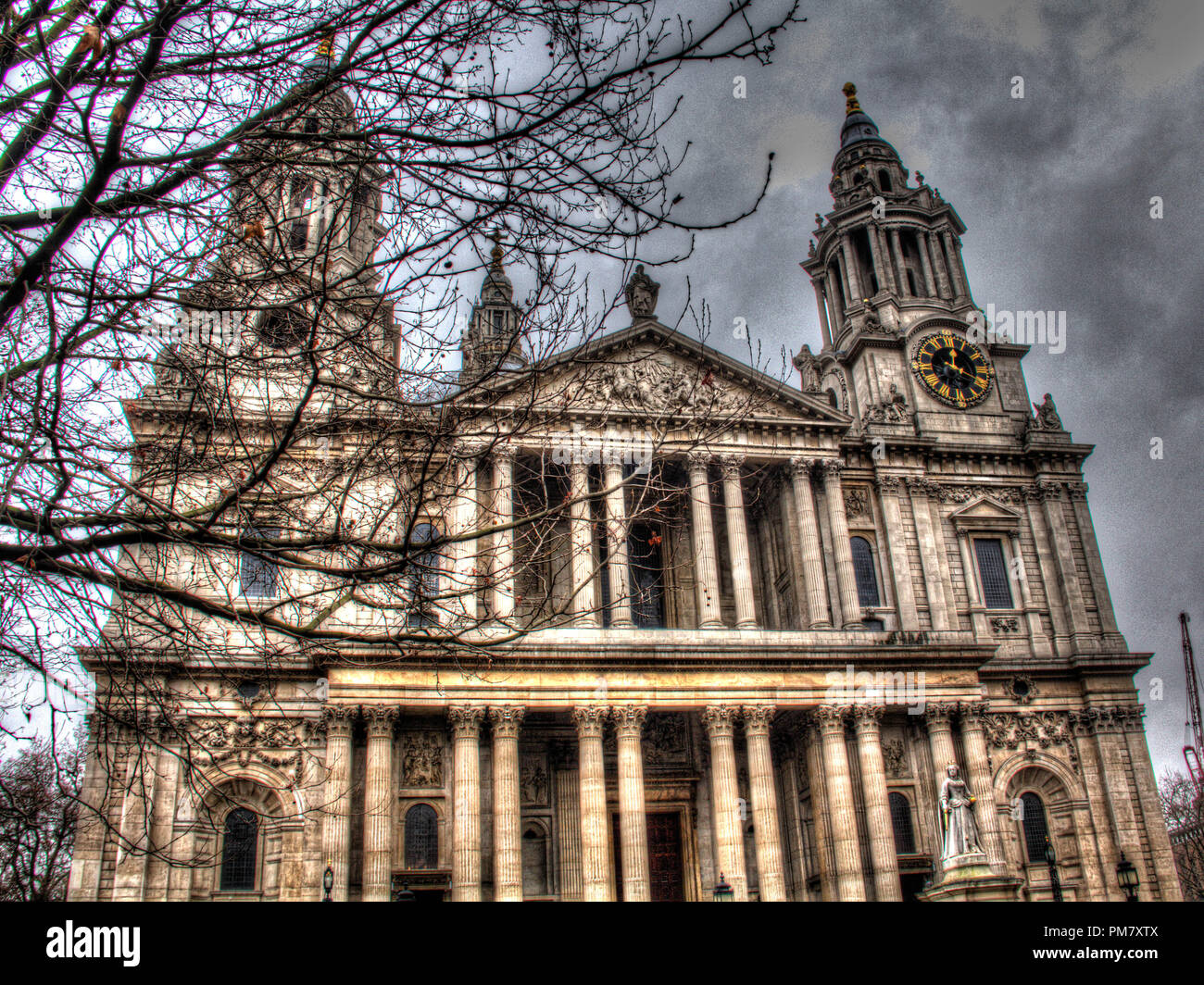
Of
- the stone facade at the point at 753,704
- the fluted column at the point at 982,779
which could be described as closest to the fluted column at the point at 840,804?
the stone facade at the point at 753,704

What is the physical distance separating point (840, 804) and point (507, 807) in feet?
33.4

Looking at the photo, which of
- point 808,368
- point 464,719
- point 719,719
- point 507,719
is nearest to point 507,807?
point 507,719

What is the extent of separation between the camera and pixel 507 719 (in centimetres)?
2873

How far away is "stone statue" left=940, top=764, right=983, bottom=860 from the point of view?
73.9ft

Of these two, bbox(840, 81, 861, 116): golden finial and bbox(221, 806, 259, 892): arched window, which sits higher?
bbox(840, 81, 861, 116): golden finial

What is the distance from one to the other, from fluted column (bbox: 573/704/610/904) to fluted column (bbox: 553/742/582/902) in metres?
0.64

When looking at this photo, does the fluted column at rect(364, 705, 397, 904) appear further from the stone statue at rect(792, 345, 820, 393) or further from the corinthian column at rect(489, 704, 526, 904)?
the stone statue at rect(792, 345, 820, 393)

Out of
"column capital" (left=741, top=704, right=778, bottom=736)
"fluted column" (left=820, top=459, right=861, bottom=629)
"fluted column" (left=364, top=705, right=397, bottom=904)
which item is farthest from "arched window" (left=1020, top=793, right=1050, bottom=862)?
"fluted column" (left=364, top=705, right=397, bottom=904)

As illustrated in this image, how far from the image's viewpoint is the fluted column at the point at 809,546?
32625mm

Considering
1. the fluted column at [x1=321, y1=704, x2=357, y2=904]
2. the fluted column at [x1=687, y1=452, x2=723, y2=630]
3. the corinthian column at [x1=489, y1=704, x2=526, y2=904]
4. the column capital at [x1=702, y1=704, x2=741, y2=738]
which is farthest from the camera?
the fluted column at [x1=687, y1=452, x2=723, y2=630]

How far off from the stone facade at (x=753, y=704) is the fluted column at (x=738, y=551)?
111 millimetres
